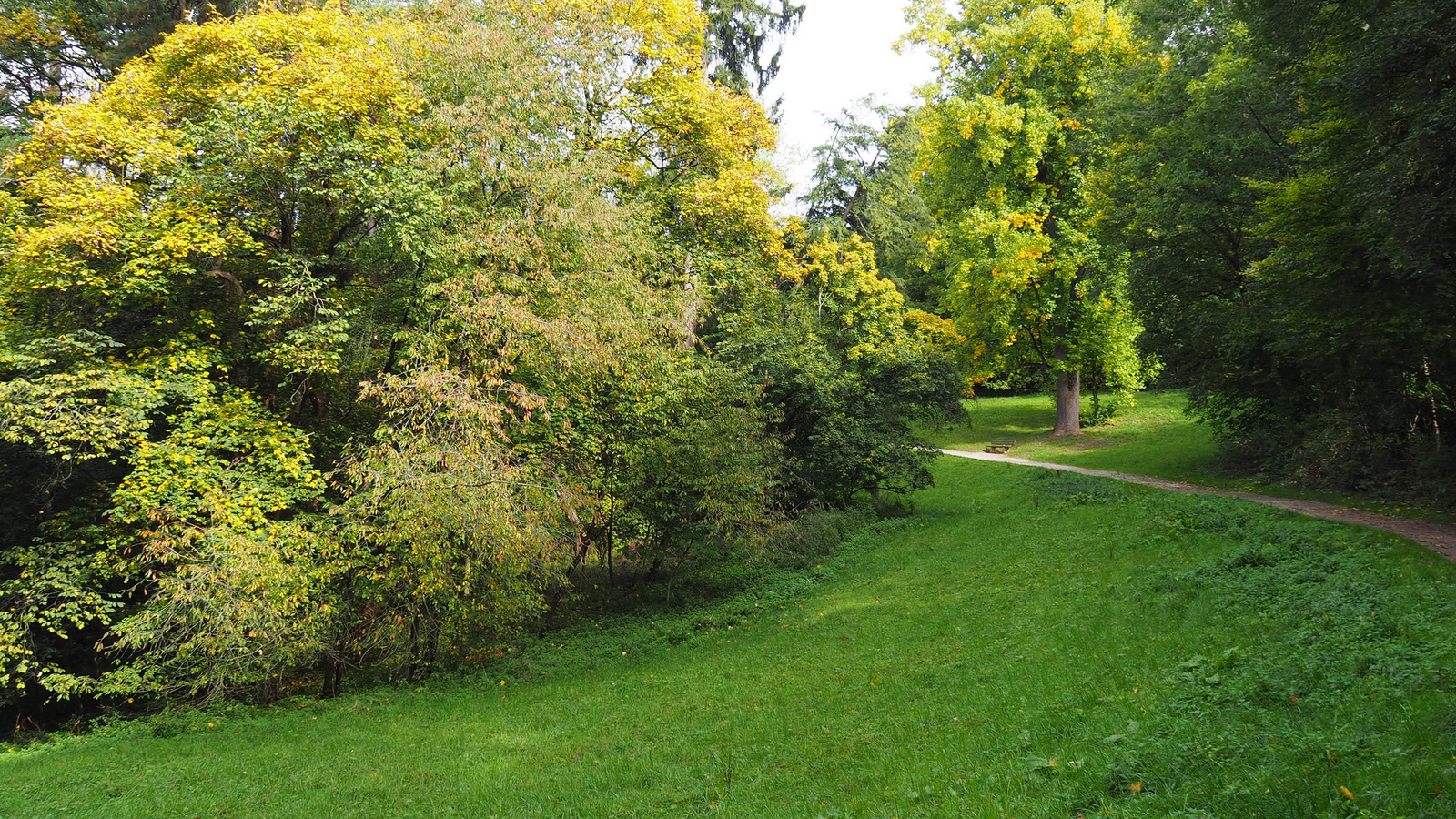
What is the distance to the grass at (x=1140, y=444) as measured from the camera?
15.9 meters

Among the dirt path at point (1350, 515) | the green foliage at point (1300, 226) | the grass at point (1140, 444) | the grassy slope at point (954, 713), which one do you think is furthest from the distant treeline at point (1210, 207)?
the grassy slope at point (954, 713)

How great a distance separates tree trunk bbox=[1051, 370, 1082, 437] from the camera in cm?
3080

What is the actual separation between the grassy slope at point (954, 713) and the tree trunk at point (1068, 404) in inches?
620

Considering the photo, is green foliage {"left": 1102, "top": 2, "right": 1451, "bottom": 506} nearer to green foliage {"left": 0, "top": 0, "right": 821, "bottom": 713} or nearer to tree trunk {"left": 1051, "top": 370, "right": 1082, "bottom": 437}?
tree trunk {"left": 1051, "top": 370, "right": 1082, "bottom": 437}

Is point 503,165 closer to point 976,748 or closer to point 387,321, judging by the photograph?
point 387,321

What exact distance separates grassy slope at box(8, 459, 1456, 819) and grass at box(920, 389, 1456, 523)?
2.80 metres

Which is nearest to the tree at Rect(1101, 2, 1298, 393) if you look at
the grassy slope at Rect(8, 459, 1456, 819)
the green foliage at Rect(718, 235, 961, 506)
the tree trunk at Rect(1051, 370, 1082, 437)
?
the green foliage at Rect(718, 235, 961, 506)

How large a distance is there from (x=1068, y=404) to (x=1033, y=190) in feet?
27.7

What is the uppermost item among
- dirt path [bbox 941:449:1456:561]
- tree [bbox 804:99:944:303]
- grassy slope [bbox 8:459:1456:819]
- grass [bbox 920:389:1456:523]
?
tree [bbox 804:99:944:303]

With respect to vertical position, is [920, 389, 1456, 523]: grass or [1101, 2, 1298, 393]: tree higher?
[1101, 2, 1298, 393]: tree

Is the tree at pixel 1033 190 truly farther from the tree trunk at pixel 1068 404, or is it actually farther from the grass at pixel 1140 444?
the grass at pixel 1140 444

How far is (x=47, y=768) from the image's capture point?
10.4 m

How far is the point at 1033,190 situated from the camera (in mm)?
30156

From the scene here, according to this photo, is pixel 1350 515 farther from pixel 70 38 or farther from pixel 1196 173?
pixel 70 38
